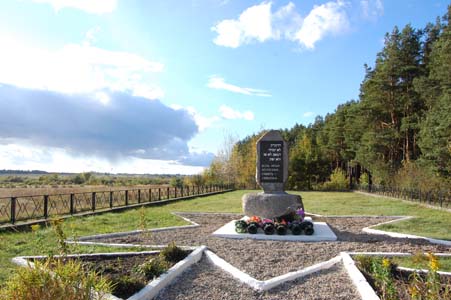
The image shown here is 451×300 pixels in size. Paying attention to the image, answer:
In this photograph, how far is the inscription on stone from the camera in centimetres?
1067

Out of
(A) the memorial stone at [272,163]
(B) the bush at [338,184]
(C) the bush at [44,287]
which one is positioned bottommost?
(B) the bush at [338,184]

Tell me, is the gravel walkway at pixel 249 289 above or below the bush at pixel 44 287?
below

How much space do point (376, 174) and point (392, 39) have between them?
1131 centimetres

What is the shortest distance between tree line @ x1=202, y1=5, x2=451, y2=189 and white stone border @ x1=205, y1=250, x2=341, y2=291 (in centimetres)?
1644

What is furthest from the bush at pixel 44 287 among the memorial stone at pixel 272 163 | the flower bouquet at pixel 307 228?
the memorial stone at pixel 272 163

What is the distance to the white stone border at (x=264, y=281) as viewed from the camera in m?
4.98

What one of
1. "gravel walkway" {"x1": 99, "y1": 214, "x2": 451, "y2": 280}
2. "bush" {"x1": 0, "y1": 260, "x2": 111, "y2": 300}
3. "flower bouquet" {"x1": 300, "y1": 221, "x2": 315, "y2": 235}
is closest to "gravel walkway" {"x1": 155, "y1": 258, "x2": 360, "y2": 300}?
"gravel walkway" {"x1": 99, "y1": 214, "x2": 451, "y2": 280}

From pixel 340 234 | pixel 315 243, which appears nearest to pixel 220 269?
pixel 315 243

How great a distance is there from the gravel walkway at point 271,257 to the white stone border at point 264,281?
0.30 feet

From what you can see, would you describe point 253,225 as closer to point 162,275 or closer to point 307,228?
point 307,228

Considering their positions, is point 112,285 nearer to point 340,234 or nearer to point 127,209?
point 340,234

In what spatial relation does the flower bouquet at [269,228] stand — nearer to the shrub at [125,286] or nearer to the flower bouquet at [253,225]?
the flower bouquet at [253,225]

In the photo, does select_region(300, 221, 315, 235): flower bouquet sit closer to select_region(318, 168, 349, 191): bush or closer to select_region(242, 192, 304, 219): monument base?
select_region(242, 192, 304, 219): monument base

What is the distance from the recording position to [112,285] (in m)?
4.61
